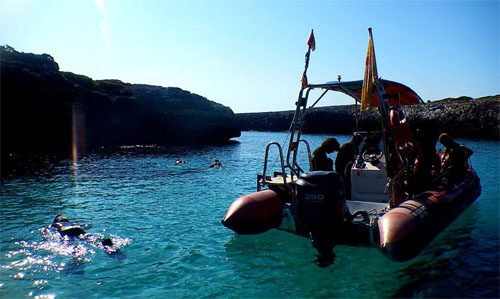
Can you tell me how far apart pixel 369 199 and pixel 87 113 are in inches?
1816

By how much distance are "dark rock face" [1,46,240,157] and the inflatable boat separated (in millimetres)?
37807

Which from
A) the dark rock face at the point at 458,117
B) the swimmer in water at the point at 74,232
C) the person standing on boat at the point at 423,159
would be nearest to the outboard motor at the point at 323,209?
the person standing on boat at the point at 423,159

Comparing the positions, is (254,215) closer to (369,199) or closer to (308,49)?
(369,199)

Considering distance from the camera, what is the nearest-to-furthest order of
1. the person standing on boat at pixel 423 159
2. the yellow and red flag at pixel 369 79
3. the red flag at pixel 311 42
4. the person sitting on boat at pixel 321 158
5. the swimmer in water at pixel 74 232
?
1. the yellow and red flag at pixel 369 79
2. the person standing on boat at pixel 423 159
3. the swimmer in water at pixel 74 232
4. the person sitting on boat at pixel 321 158
5. the red flag at pixel 311 42

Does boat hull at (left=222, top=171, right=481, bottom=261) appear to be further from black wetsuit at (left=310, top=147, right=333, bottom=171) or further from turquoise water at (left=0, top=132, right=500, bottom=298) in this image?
black wetsuit at (left=310, top=147, right=333, bottom=171)

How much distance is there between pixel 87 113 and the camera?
47188 millimetres

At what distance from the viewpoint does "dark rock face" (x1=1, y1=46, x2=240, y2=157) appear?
128 feet

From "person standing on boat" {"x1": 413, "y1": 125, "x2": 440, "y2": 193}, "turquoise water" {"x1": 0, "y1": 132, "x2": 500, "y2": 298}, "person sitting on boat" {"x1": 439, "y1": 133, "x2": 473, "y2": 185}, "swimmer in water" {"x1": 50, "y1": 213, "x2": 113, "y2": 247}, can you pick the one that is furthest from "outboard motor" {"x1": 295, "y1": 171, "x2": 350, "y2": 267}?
"swimmer in water" {"x1": 50, "y1": 213, "x2": 113, "y2": 247}

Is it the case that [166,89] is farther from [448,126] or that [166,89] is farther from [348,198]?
[348,198]

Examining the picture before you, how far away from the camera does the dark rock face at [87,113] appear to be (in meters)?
39.2

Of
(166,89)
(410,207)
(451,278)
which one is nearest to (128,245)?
(410,207)

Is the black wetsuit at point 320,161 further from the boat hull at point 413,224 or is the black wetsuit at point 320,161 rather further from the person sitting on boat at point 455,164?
the person sitting on boat at point 455,164

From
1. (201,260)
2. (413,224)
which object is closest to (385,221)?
(413,224)

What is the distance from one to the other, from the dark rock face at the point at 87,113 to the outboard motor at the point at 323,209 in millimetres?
39535
